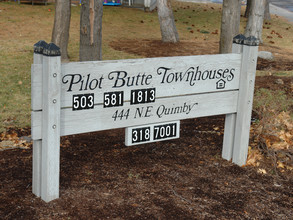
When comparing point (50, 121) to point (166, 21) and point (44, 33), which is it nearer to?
point (166, 21)

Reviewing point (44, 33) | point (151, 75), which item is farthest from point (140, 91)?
point (44, 33)

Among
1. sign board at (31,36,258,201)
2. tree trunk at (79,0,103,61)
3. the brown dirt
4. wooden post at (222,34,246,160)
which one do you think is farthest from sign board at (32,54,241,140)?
tree trunk at (79,0,103,61)

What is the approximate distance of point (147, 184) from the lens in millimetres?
4664

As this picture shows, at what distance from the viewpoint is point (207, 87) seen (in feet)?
16.5

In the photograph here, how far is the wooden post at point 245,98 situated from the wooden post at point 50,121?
7.62ft

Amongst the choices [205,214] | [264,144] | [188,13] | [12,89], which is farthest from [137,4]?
[205,214]

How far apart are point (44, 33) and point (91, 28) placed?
757cm

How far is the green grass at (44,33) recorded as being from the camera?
27.3 feet

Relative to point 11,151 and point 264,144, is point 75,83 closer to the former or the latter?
point 11,151

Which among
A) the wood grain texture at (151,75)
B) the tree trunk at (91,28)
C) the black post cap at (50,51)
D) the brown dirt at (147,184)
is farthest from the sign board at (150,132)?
the tree trunk at (91,28)

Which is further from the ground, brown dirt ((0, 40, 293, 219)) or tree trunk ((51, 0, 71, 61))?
tree trunk ((51, 0, 71, 61))

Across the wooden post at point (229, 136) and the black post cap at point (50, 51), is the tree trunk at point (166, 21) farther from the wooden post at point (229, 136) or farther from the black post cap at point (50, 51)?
the black post cap at point (50, 51)

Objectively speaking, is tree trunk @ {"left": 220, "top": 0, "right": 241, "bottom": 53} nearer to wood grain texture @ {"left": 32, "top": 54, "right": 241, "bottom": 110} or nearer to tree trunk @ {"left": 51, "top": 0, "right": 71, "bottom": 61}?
tree trunk @ {"left": 51, "top": 0, "right": 71, "bottom": 61}

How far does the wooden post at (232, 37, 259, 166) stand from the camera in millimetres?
5121
